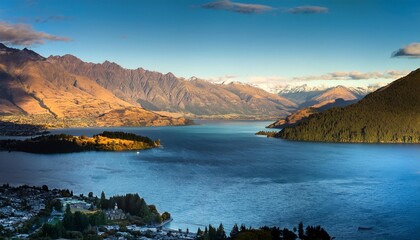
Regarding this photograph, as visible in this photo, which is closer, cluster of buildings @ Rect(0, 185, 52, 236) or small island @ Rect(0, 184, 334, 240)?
small island @ Rect(0, 184, 334, 240)

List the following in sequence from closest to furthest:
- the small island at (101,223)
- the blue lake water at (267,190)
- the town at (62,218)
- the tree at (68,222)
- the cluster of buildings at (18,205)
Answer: the small island at (101,223) → the town at (62,218) → the tree at (68,222) → the cluster of buildings at (18,205) → the blue lake water at (267,190)

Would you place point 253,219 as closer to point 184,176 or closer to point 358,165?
point 184,176

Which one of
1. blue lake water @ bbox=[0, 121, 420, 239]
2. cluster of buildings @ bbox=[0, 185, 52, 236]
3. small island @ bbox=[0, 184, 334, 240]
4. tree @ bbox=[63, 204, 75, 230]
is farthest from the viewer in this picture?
blue lake water @ bbox=[0, 121, 420, 239]

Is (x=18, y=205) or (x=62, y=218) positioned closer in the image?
(x=62, y=218)

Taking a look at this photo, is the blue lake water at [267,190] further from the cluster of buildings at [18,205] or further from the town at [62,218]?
the cluster of buildings at [18,205]

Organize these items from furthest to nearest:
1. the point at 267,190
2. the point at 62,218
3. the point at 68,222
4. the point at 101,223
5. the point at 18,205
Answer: the point at 267,190 < the point at 18,205 < the point at 62,218 < the point at 101,223 < the point at 68,222

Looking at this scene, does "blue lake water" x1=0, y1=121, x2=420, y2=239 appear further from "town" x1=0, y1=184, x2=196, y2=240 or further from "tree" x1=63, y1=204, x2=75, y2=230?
"tree" x1=63, y1=204, x2=75, y2=230

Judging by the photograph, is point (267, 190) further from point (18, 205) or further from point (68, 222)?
point (18, 205)

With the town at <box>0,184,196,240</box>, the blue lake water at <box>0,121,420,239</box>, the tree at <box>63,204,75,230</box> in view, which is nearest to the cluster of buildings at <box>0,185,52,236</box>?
the town at <box>0,184,196,240</box>

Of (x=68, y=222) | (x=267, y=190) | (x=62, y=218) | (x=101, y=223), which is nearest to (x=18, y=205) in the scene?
(x=62, y=218)

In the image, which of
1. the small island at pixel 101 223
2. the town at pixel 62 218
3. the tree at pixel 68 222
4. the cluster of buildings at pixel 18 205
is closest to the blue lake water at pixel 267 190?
the small island at pixel 101 223

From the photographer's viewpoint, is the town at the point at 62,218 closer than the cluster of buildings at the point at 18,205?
Yes

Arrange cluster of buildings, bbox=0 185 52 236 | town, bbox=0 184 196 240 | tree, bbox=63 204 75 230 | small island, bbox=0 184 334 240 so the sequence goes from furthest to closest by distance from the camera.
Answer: cluster of buildings, bbox=0 185 52 236 < tree, bbox=63 204 75 230 < town, bbox=0 184 196 240 < small island, bbox=0 184 334 240
